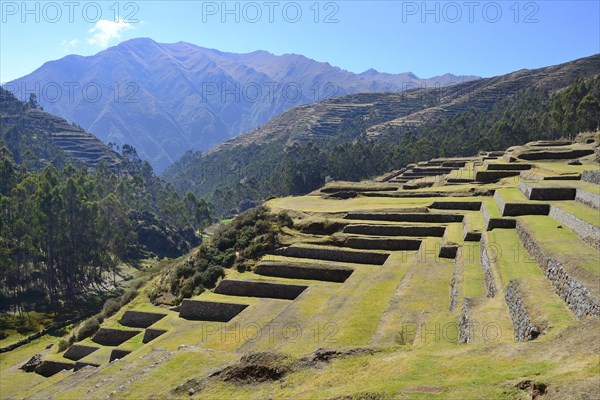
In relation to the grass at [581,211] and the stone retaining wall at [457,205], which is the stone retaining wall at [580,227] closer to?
the grass at [581,211]

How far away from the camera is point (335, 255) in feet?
101

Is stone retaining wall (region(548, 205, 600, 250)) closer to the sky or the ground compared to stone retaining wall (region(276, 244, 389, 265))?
closer to the sky

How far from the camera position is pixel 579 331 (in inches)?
417

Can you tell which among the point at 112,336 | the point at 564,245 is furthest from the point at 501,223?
the point at 112,336

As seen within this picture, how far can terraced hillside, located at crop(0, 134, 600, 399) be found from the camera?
33.6 feet

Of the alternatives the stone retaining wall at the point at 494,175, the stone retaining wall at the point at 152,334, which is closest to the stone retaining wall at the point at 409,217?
the stone retaining wall at the point at 494,175

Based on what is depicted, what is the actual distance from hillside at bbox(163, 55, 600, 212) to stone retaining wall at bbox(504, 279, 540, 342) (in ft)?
182

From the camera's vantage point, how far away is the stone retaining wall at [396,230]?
31.2 m

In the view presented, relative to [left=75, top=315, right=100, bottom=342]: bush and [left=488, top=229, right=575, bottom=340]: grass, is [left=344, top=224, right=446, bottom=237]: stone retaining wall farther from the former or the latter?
[left=75, top=315, right=100, bottom=342]: bush

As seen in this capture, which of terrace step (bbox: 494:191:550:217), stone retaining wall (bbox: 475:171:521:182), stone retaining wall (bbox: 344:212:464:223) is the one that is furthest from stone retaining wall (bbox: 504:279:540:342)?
stone retaining wall (bbox: 475:171:521:182)

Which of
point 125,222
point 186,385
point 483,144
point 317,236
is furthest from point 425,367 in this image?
point 483,144

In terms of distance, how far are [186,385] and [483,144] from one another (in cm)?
7846

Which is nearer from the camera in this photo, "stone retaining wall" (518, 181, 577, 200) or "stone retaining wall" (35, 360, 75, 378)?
"stone retaining wall" (518, 181, 577, 200)

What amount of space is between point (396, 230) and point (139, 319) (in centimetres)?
1635
